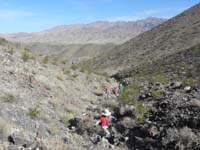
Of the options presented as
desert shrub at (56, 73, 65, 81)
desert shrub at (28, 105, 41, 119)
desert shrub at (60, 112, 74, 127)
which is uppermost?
desert shrub at (56, 73, 65, 81)

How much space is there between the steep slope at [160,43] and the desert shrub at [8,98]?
43.1 metres

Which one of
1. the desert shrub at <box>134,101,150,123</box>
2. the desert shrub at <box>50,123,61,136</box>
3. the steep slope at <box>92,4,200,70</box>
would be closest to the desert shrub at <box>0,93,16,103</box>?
the desert shrub at <box>50,123,61,136</box>

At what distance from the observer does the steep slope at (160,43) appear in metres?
60.6

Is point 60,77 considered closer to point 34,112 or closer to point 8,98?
point 8,98

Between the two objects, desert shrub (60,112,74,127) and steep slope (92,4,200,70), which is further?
steep slope (92,4,200,70)

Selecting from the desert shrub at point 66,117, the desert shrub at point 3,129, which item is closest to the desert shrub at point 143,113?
the desert shrub at point 66,117

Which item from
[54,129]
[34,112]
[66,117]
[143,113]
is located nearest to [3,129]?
[54,129]

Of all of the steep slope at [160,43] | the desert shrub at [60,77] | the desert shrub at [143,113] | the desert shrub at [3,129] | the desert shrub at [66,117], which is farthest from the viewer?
the steep slope at [160,43]

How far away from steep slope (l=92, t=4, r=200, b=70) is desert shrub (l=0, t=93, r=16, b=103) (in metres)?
43.1

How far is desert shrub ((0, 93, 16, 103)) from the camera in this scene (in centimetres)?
1503

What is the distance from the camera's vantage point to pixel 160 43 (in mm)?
69188

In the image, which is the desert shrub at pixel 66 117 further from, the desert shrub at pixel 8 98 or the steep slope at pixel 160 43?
the steep slope at pixel 160 43

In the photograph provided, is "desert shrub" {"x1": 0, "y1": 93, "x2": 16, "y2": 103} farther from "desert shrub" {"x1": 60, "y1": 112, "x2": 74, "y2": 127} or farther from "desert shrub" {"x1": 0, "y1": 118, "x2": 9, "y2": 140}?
"desert shrub" {"x1": 0, "y1": 118, "x2": 9, "y2": 140}

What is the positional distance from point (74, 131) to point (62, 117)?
1.71 metres
